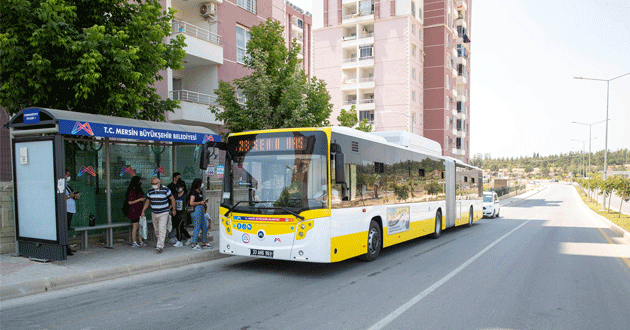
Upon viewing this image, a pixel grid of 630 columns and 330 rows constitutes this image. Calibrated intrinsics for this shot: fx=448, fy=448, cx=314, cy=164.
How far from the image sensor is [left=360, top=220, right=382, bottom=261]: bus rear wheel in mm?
10656

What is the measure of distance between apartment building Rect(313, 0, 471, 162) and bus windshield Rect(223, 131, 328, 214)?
4501cm

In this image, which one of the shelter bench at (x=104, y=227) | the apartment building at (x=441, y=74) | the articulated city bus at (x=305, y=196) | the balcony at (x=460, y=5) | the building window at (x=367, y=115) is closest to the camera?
the articulated city bus at (x=305, y=196)

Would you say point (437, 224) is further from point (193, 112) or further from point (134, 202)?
point (193, 112)

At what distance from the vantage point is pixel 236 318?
6.06 meters

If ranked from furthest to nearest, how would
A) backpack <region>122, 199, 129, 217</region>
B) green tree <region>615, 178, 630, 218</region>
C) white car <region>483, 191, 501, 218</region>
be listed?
white car <region>483, 191, 501, 218</region> < green tree <region>615, 178, 630, 218</region> < backpack <region>122, 199, 129, 217</region>

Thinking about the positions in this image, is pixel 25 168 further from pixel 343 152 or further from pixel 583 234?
pixel 583 234

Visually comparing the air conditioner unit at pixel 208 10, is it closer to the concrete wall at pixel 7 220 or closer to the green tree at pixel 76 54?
the green tree at pixel 76 54

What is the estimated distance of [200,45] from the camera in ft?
71.0

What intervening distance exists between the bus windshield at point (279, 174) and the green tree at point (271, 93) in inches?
270

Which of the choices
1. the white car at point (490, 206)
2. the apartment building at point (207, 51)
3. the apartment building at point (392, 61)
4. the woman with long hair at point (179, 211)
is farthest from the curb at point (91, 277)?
the apartment building at point (392, 61)

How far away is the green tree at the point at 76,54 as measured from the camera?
959cm

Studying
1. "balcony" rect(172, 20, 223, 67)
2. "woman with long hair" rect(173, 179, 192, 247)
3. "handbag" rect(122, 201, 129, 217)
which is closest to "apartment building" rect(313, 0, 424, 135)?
"balcony" rect(172, 20, 223, 67)

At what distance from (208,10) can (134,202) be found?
14.5 m

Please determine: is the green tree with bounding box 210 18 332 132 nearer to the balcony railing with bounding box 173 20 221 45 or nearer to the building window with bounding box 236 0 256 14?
the balcony railing with bounding box 173 20 221 45
